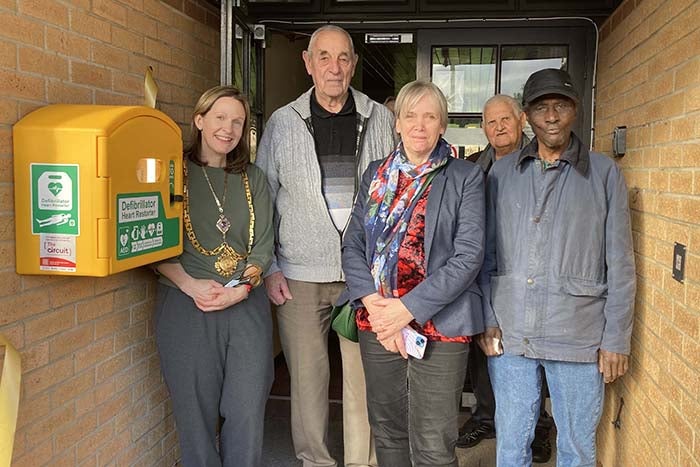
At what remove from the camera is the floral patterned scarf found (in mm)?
2221

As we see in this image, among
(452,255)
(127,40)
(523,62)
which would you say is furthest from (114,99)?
(523,62)

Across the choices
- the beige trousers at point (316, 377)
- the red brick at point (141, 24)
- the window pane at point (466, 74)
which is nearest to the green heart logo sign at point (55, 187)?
the red brick at point (141, 24)

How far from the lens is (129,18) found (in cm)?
233

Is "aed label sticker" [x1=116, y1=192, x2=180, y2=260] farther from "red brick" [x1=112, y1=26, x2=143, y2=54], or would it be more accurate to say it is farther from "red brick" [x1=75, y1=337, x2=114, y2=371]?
"red brick" [x1=112, y1=26, x2=143, y2=54]

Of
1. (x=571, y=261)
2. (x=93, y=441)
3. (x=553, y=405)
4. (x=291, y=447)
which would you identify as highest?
(x=571, y=261)

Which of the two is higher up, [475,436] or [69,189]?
[69,189]

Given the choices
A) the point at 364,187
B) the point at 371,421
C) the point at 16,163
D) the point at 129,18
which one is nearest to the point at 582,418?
the point at 371,421

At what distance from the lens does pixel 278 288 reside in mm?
2672

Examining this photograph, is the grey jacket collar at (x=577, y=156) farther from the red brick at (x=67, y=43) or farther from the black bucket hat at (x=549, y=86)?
the red brick at (x=67, y=43)

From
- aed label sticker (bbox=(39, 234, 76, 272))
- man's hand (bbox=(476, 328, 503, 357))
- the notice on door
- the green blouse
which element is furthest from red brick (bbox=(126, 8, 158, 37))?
man's hand (bbox=(476, 328, 503, 357))

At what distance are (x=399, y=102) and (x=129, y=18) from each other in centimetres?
103

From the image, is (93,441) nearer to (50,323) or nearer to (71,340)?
(71,340)

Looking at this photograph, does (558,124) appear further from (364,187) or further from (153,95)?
(153,95)

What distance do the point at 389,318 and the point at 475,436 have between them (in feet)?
4.67
